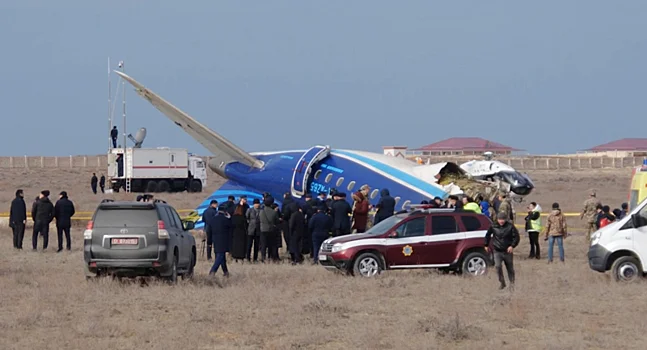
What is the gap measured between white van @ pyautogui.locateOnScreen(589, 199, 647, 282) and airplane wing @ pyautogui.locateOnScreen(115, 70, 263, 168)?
1455 cm

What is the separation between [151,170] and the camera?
69188mm

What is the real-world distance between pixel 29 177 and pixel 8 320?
8208 cm

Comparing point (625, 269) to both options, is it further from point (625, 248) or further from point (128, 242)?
point (128, 242)

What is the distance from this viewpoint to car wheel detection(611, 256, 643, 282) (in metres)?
20.9

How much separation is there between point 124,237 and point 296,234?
740cm

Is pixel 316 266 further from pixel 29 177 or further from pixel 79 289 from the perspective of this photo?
pixel 29 177

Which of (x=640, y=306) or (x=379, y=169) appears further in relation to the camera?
(x=379, y=169)

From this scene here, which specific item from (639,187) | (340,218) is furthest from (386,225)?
(639,187)

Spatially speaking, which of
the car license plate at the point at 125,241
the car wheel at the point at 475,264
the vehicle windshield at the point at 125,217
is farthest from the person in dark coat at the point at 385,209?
the car license plate at the point at 125,241

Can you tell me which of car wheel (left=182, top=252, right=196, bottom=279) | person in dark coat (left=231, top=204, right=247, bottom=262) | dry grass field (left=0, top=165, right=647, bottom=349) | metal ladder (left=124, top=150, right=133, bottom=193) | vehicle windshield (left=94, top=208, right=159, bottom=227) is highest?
metal ladder (left=124, top=150, right=133, bottom=193)

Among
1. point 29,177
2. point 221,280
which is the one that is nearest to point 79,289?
point 221,280

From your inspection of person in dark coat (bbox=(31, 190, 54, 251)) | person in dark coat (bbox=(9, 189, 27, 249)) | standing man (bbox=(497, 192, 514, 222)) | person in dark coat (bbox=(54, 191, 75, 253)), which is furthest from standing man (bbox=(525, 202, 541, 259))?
person in dark coat (bbox=(9, 189, 27, 249))

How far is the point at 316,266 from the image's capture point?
83.5 feet

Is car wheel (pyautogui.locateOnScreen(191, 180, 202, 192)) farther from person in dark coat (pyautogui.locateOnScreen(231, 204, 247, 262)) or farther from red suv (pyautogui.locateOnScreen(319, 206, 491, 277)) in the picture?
red suv (pyautogui.locateOnScreen(319, 206, 491, 277))
